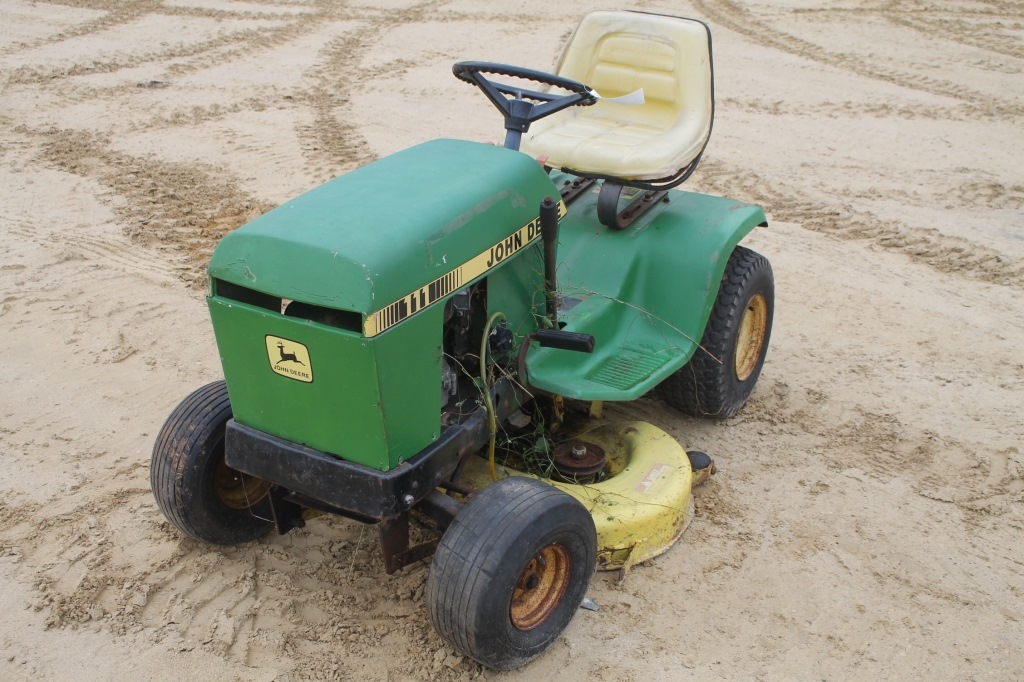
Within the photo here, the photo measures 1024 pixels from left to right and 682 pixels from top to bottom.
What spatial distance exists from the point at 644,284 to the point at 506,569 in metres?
1.46

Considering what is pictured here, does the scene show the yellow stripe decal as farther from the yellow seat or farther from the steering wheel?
the yellow seat

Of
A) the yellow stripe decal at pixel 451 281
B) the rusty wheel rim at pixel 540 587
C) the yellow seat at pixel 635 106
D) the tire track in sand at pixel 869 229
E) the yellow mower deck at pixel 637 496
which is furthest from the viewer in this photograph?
the tire track in sand at pixel 869 229

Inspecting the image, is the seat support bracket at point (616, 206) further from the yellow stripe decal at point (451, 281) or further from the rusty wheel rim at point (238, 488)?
the rusty wheel rim at point (238, 488)

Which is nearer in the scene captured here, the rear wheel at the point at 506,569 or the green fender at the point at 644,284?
the rear wheel at the point at 506,569

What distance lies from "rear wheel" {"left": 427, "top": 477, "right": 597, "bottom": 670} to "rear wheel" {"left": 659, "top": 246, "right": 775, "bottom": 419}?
1.18 metres

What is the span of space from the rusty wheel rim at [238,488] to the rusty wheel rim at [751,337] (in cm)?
193

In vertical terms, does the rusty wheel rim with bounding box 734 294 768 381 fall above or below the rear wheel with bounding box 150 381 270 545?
below

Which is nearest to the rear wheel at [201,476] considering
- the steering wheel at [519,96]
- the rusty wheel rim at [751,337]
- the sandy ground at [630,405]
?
the sandy ground at [630,405]

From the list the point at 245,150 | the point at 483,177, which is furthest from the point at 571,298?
the point at 245,150

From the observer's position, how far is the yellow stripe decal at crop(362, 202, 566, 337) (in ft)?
8.31

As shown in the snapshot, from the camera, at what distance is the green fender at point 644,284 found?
3516mm

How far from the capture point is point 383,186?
9.47ft

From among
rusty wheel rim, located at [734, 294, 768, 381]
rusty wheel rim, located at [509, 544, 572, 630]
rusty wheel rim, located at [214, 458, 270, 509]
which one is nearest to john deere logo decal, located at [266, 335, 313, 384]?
rusty wheel rim, located at [214, 458, 270, 509]

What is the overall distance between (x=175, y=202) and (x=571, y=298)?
336cm
